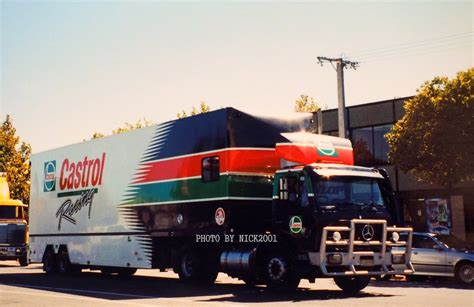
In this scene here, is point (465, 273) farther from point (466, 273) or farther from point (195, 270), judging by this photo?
point (195, 270)

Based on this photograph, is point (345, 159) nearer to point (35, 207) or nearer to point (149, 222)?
point (149, 222)

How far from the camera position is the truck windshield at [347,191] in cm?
1492

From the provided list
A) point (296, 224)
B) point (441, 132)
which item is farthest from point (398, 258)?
point (441, 132)

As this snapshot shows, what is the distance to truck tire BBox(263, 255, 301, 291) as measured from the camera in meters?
15.1

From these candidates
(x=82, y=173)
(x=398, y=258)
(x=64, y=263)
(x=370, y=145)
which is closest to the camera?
(x=398, y=258)

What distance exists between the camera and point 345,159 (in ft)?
54.3

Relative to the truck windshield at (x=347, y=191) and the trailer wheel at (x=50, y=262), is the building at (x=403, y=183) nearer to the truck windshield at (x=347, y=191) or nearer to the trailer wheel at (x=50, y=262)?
the trailer wheel at (x=50, y=262)

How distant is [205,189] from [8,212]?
17186 mm

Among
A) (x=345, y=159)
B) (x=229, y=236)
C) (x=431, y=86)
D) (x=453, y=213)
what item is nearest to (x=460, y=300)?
(x=345, y=159)

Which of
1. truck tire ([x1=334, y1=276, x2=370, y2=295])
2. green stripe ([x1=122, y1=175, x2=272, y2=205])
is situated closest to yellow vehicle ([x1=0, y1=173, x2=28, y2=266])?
green stripe ([x1=122, y1=175, x2=272, y2=205])

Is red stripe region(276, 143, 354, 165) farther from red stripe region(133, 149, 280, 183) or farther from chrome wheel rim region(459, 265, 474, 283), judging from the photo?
chrome wheel rim region(459, 265, 474, 283)

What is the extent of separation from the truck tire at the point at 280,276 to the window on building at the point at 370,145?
2127 centimetres

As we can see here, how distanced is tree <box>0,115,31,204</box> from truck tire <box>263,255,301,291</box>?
3919 cm

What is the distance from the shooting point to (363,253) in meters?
14.7
